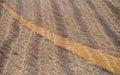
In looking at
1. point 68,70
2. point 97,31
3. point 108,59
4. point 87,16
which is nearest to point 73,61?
point 68,70

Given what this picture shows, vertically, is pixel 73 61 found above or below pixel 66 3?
above

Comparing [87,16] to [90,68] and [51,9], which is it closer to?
[51,9]

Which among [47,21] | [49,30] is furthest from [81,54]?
[47,21]

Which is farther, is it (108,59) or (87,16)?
(87,16)

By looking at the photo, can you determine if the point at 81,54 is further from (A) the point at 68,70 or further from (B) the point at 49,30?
(B) the point at 49,30

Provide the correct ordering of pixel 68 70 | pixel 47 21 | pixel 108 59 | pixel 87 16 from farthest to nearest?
pixel 87 16
pixel 47 21
pixel 108 59
pixel 68 70

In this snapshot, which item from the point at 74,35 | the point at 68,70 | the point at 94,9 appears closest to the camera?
the point at 68,70
